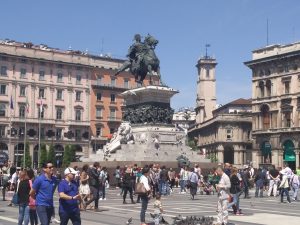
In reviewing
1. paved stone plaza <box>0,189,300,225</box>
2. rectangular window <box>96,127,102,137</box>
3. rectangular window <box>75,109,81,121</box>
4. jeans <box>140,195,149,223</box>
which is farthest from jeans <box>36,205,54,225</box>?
rectangular window <box>96,127,102,137</box>

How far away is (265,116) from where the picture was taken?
81.6 metres

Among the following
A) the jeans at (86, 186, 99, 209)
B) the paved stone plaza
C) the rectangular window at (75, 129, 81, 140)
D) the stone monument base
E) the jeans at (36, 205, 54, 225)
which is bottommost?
the paved stone plaza

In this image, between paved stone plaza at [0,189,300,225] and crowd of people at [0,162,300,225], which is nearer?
crowd of people at [0,162,300,225]

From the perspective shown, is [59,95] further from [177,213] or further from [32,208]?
[32,208]

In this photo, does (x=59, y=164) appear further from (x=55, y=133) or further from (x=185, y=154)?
(x=185, y=154)

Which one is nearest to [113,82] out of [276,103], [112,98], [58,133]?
[112,98]

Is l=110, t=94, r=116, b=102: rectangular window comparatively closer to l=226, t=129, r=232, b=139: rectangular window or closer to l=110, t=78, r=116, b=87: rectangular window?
l=110, t=78, r=116, b=87: rectangular window

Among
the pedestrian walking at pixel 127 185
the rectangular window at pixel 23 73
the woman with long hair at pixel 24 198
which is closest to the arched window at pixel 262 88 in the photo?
the rectangular window at pixel 23 73

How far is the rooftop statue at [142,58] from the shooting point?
43.5 m

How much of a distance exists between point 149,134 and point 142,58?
6.61m

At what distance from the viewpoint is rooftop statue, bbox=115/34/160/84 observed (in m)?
43.5

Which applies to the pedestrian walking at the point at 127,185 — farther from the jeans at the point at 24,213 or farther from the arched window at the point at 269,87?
the arched window at the point at 269,87

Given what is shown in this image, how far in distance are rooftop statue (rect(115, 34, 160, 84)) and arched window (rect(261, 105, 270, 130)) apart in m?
39.7

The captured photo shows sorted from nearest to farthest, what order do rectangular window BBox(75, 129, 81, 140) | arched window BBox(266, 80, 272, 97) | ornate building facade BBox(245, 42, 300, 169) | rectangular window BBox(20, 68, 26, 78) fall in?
ornate building facade BBox(245, 42, 300, 169) → arched window BBox(266, 80, 272, 97) → rectangular window BBox(20, 68, 26, 78) → rectangular window BBox(75, 129, 81, 140)
